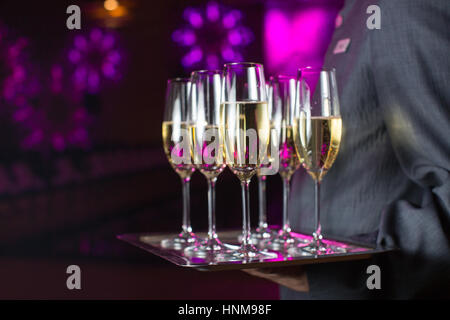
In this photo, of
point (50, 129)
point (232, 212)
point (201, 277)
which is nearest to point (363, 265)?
point (201, 277)

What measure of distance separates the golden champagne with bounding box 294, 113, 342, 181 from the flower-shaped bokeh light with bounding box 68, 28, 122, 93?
19.4 feet

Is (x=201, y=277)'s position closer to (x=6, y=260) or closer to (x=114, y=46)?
(x=6, y=260)

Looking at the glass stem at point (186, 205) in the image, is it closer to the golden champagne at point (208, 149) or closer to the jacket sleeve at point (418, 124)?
the golden champagne at point (208, 149)

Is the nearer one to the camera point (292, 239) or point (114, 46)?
point (292, 239)

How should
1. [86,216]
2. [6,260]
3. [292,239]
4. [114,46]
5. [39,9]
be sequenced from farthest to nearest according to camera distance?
[114,46], [39,9], [86,216], [6,260], [292,239]

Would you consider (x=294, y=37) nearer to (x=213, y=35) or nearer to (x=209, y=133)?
(x=213, y=35)

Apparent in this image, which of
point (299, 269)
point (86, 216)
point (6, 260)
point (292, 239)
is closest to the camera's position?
point (299, 269)

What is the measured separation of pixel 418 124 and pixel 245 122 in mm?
343

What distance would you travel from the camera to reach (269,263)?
2.66 ft

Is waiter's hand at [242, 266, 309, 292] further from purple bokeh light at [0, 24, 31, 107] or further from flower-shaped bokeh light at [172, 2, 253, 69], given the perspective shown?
flower-shaped bokeh light at [172, 2, 253, 69]

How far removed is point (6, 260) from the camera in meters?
5.27

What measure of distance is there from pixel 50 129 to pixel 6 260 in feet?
5.59

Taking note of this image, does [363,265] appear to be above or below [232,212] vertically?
above
